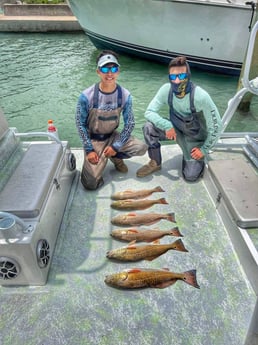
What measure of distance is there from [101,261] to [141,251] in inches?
14.5

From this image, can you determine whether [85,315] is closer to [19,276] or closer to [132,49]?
[19,276]

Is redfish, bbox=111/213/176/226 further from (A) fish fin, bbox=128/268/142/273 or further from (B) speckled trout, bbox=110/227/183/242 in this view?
(A) fish fin, bbox=128/268/142/273

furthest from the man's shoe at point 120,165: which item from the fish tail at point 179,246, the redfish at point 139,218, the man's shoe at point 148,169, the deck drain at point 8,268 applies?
the deck drain at point 8,268

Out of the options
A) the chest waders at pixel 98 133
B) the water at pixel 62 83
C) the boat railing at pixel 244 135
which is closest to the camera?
the chest waders at pixel 98 133

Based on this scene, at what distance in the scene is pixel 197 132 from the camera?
11.1 feet

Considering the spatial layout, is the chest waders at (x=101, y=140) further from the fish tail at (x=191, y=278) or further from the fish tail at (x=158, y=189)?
the fish tail at (x=191, y=278)

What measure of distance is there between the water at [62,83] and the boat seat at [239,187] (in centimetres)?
326

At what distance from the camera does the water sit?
7.22 meters

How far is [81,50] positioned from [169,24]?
5342mm

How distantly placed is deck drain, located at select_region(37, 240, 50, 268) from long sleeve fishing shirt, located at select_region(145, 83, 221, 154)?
1926mm

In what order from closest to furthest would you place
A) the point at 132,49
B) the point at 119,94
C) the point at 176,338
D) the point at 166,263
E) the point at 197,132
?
the point at 176,338, the point at 166,263, the point at 119,94, the point at 197,132, the point at 132,49

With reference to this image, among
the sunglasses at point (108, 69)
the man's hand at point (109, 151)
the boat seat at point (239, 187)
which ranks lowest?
the boat seat at point (239, 187)

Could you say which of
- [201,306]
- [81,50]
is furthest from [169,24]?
A: [201,306]

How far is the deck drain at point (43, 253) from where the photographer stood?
6.83 ft
